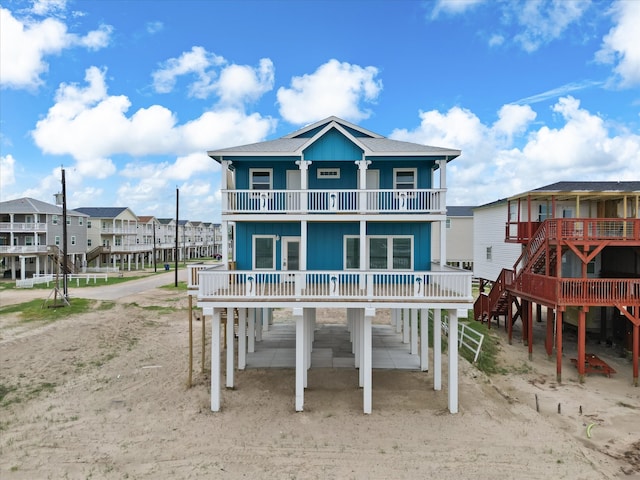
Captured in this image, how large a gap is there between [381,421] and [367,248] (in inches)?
247

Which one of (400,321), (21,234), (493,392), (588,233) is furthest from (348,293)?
(21,234)

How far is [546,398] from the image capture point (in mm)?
14438

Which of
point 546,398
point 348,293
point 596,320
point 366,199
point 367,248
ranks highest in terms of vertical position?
point 366,199

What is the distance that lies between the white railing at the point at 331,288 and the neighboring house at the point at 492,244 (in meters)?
15.3

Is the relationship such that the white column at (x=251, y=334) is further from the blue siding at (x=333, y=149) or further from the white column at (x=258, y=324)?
the blue siding at (x=333, y=149)

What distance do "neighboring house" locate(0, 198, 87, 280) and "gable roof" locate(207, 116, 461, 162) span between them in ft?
129

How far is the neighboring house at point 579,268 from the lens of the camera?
1666 centimetres

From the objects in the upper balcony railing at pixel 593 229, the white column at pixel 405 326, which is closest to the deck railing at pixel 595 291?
the upper balcony railing at pixel 593 229

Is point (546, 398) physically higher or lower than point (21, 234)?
lower

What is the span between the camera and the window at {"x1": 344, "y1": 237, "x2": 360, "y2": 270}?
15.2 meters

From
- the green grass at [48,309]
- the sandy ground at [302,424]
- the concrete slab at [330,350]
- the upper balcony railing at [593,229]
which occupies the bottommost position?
the sandy ground at [302,424]

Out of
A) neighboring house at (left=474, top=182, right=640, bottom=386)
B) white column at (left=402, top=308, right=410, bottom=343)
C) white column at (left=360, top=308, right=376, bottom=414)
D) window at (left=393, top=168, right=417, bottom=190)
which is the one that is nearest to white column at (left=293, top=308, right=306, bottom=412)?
white column at (left=360, top=308, right=376, bottom=414)

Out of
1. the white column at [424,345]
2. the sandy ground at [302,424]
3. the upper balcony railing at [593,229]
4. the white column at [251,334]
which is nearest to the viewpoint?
the sandy ground at [302,424]

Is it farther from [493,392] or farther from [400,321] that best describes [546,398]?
[400,321]
